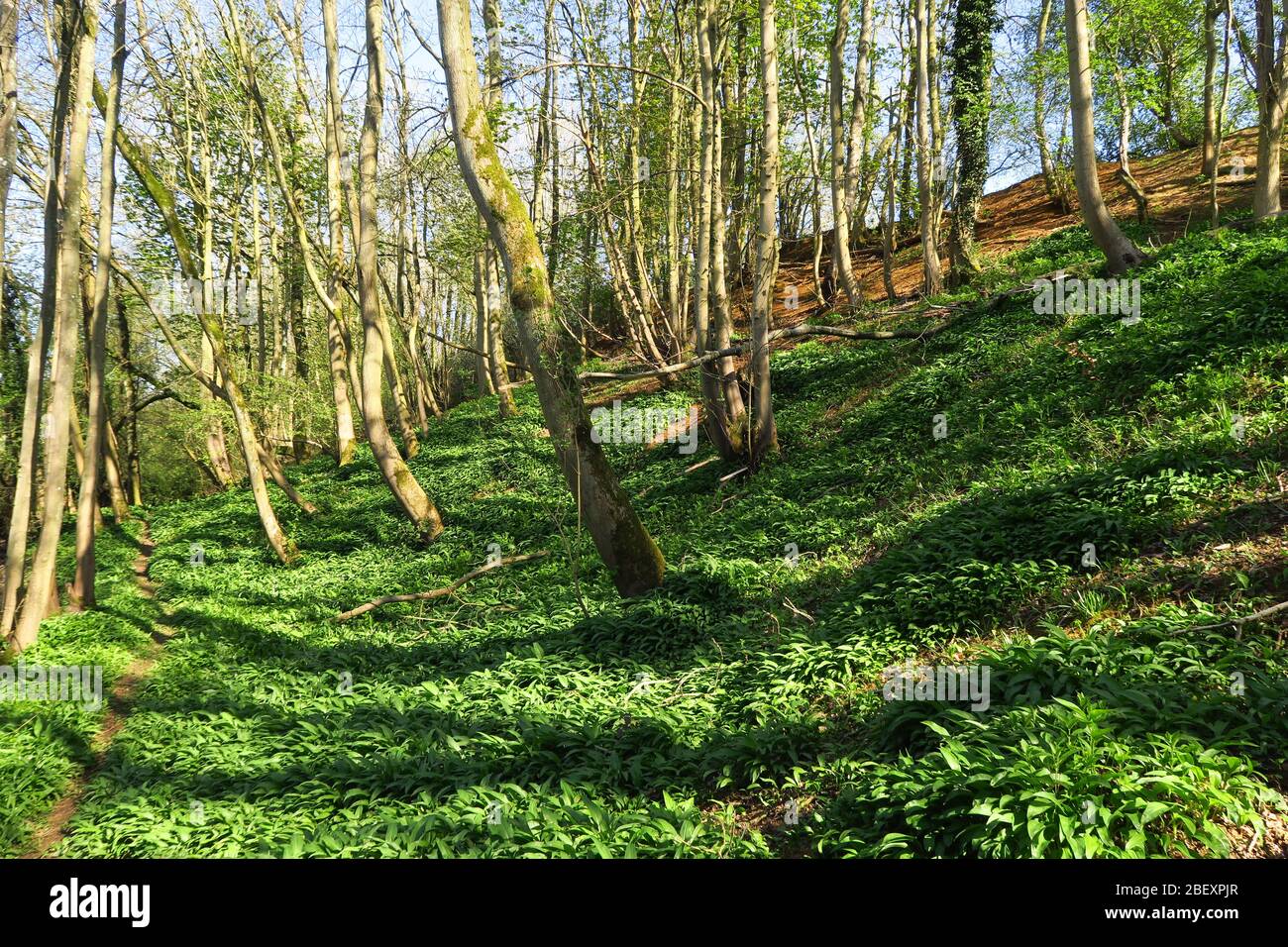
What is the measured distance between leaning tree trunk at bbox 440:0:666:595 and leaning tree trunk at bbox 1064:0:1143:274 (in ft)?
24.8

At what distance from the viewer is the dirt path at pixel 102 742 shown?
15.9 feet

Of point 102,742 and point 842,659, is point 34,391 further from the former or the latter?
point 842,659

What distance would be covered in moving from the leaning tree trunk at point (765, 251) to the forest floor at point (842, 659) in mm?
541

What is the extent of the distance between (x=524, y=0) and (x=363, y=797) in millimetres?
16552

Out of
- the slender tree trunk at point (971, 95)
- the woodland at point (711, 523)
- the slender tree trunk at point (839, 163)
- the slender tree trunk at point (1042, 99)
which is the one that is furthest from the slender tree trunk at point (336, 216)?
the slender tree trunk at point (1042, 99)

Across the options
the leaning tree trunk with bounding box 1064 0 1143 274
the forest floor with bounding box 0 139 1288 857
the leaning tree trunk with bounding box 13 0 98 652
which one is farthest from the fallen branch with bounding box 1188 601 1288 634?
the leaning tree trunk with bounding box 13 0 98 652

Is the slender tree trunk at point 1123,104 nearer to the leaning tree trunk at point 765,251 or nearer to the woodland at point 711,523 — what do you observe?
the woodland at point 711,523

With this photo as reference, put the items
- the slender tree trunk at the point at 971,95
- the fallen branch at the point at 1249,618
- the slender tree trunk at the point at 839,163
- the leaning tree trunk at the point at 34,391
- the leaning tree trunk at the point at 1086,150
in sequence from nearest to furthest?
the fallen branch at the point at 1249,618, the leaning tree trunk at the point at 34,391, the leaning tree trunk at the point at 1086,150, the slender tree trunk at the point at 971,95, the slender tree trunk at the point at 839,163

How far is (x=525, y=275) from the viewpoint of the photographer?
6902 mm

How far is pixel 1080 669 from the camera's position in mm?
3930

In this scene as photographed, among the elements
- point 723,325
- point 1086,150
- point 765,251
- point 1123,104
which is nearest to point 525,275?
point 765,251

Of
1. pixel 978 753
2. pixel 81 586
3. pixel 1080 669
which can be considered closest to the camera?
pixel 978 753
